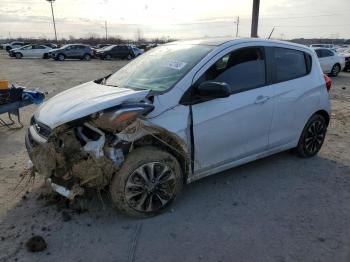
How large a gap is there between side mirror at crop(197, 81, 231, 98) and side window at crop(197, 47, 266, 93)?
0.16 m

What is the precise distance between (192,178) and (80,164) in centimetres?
129

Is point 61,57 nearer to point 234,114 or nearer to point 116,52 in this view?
point 116,52

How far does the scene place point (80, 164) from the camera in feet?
12.0

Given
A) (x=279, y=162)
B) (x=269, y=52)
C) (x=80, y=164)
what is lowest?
(x=279, y=162)

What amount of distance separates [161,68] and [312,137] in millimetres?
2683

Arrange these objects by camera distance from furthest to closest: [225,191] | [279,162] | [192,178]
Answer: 1. [279,162]
2. [225,191]
3. [192,178]

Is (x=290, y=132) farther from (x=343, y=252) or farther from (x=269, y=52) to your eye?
(x=343, y=252)

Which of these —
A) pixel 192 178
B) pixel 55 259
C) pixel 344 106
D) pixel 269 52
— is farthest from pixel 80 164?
pixel 344 106

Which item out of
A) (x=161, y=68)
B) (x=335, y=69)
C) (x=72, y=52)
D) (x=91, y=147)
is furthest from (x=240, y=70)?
(x=72, y=52)

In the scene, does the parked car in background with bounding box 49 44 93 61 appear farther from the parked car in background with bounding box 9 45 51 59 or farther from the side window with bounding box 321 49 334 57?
the side window with bounding box 321 49 334 57

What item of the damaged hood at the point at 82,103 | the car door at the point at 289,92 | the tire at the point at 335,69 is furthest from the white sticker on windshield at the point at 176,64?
the tire at the point at 335,69

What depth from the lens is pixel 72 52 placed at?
128 feet

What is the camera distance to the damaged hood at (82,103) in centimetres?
371

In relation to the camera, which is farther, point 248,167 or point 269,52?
point 248,167
